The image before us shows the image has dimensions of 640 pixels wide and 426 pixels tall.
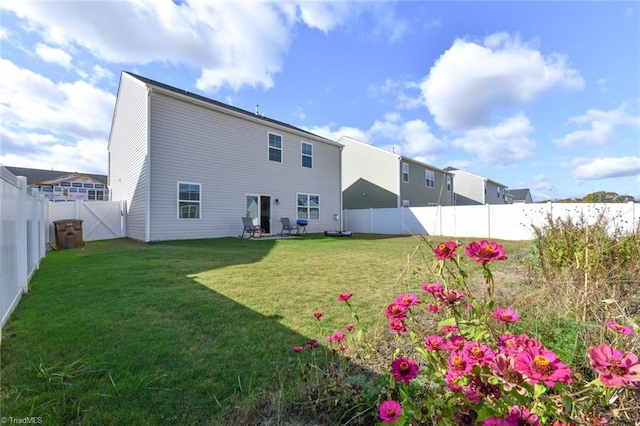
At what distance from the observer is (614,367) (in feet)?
2.77

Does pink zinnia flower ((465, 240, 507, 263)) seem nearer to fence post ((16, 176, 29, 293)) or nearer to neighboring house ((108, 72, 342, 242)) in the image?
fence post ((16, 176, 29, 293))

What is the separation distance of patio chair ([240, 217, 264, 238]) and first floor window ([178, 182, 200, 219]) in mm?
1977

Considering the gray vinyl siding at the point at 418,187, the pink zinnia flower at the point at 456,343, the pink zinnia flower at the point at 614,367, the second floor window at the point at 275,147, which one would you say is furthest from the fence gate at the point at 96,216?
the gray vinyl siding at the point at 418,187

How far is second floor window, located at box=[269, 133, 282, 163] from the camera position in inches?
549

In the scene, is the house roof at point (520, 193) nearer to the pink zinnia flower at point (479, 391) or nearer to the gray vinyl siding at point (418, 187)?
the gray vinyl siding at point (418, 187)

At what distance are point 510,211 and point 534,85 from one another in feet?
20.7

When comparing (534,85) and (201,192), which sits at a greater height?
(534,85)

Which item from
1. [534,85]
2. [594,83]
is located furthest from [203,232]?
[594,83]

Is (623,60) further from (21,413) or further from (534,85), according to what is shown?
(21,413)

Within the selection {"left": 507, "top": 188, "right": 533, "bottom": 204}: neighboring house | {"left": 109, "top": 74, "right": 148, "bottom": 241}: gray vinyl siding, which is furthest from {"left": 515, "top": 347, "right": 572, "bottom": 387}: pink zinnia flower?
{"left": 507, "top": 188, "right": 533, "bottom": 204}: neighboring house

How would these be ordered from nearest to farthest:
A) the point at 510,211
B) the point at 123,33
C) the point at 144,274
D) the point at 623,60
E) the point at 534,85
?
the point at 144,274 → the point at 623,60 → the point at 123,33 → the point at 534,85 → the point at 510,211

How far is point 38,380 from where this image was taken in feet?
6.58

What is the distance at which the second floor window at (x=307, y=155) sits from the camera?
50.3ft

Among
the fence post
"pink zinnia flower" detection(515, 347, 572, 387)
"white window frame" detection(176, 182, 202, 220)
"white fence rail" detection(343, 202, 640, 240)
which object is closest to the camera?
"pink zinnia flower" detection(515, 347, 572, 387)
